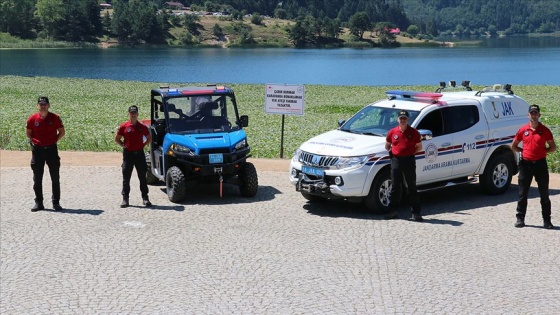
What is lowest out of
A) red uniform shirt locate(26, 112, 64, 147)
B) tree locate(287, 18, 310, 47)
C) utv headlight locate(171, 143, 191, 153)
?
tree locate(287, 18, 310, 47)

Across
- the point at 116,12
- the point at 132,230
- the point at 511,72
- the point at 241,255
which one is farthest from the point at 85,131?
the point at 116,12

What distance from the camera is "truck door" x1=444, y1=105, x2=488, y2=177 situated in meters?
16.0

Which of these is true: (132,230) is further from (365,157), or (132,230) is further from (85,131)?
(85,131)

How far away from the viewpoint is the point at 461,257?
12.1 meters

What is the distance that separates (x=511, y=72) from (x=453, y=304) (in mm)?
83612

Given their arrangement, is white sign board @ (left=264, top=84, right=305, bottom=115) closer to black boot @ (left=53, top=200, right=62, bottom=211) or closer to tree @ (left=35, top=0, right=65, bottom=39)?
black boot @ (left=53, top=200, right=62, bottom=211)

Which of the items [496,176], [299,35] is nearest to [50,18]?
[299,35]

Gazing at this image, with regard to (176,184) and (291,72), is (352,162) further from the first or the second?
(291,72)

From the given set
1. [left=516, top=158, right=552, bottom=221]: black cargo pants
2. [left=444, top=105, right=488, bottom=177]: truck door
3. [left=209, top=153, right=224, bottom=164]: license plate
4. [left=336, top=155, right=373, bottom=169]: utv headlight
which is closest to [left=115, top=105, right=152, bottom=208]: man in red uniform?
[left=209, top=153, right=224, bottom=164]: license plate

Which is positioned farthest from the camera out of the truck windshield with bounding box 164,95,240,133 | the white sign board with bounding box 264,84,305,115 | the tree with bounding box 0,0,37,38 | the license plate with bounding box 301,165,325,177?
the tree with bounding box 0,0,37,38

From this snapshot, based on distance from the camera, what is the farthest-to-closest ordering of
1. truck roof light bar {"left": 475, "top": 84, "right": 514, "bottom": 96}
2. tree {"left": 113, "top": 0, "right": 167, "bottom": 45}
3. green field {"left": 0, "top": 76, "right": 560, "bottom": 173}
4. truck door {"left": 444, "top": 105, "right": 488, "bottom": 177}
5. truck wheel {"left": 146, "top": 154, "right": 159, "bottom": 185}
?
tree {"left": 113, "top": 0, "right": 167, "bottom": 45}, green field {"left": 0, "top": 76, "right": 560, "bottom": 173}, truck wheel {"left": 146, "top": 154, "right": 159, "bottom": 185}, truck roof light bar {"left": 475, "top": 84, "right": 514, "bottom": 96}, truck door {"left": 444, "top": 105, "right": 488, "bottom": 177}

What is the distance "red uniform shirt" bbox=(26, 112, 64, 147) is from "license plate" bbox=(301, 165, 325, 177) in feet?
15.3

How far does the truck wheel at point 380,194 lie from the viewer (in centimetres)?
1477

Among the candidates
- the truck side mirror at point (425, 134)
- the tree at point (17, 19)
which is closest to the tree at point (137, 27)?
the tree at point (17, 19)
